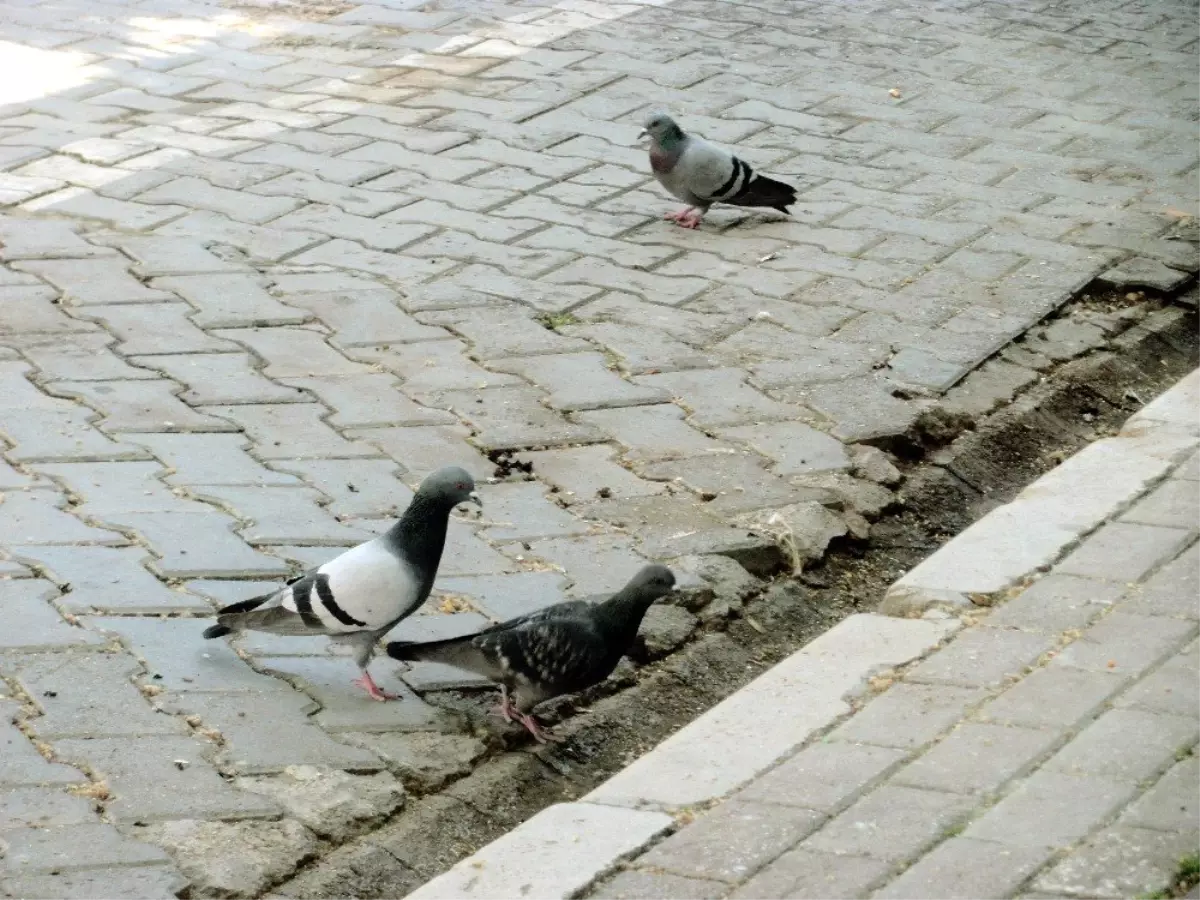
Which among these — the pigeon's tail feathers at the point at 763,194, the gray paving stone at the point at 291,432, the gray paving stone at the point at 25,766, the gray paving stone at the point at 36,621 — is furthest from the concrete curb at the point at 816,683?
the pigeon's tail feathers at the point at 763,194

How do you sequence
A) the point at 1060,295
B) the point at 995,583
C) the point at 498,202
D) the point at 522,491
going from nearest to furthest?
the point at 995,583, the point at 522,491, the point at 1060,295, the point at 498,202

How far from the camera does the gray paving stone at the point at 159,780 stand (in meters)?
3.30

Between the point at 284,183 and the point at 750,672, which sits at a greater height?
the point at 284,183

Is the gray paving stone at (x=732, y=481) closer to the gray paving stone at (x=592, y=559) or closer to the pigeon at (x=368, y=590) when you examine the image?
the gray paving stone at (x=592, y=559)

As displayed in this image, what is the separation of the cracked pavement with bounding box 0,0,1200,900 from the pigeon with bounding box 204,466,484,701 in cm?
15

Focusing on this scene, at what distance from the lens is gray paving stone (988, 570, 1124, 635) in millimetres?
3896

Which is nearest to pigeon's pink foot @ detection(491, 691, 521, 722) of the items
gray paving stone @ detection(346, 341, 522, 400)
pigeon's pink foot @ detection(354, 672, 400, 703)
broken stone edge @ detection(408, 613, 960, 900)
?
pigeon's pink foot @ detection(354, 672, 400, 703)

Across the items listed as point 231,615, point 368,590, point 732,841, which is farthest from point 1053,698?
point 231,615

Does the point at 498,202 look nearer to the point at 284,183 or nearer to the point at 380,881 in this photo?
the point at 284,183

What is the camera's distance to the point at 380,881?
10.7 feet

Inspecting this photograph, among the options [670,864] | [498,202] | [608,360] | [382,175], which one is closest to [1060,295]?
[608,360]

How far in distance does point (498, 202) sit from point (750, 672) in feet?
10.8

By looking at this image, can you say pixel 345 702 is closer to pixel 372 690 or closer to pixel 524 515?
pixel 372 690

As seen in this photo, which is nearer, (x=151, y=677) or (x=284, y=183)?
(x=151, y=677)
